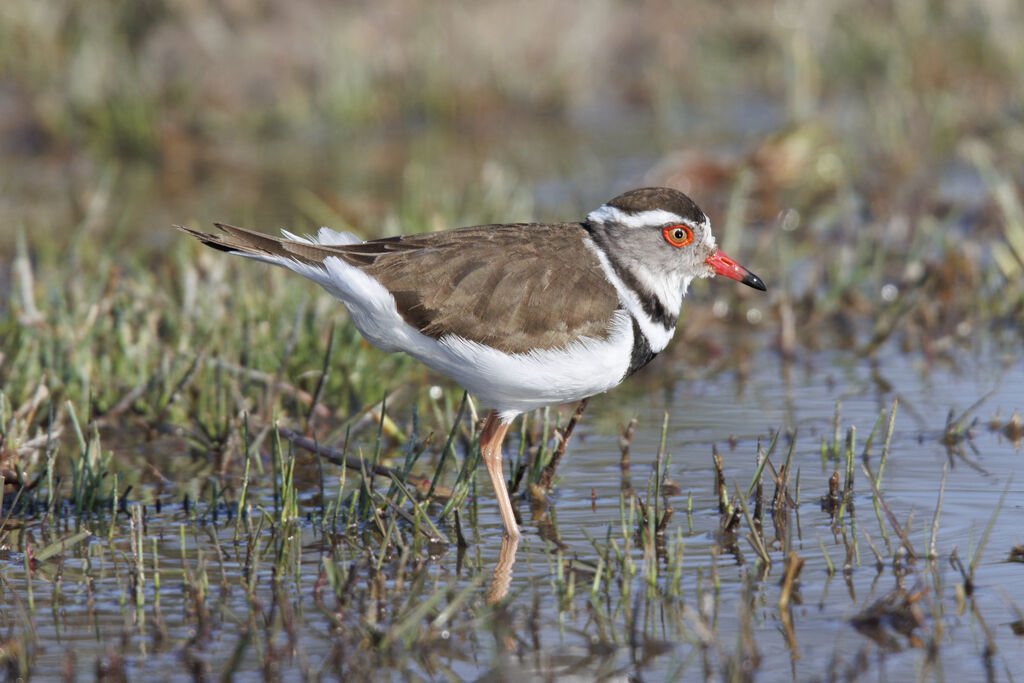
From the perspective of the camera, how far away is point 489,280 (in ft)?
18.4

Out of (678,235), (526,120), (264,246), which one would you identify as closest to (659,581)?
(678,235)

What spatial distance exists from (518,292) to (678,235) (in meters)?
0.82

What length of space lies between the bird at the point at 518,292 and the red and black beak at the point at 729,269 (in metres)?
0.16

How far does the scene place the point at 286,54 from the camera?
52.7 feet

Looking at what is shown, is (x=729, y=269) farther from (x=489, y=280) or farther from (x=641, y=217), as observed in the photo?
(x=489, y=280)

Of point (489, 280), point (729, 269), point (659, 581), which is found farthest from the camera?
point (729, 269)

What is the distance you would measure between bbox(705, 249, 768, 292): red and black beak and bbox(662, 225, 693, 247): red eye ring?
17 cm

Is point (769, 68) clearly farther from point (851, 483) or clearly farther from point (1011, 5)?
point (851, 483)

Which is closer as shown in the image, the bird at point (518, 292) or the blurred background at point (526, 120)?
the bird at point (518, 292)

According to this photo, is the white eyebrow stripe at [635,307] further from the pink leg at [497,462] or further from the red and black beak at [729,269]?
the pink leg at [497,462]

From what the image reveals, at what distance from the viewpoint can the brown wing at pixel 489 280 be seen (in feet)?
18.2

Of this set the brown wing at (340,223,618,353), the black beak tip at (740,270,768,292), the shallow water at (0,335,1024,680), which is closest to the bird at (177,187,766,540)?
the brown wing at (340,223,618,353)

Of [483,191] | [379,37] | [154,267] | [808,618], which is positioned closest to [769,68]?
[379,37]

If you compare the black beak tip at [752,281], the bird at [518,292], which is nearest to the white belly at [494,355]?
the bird at [518,292]
